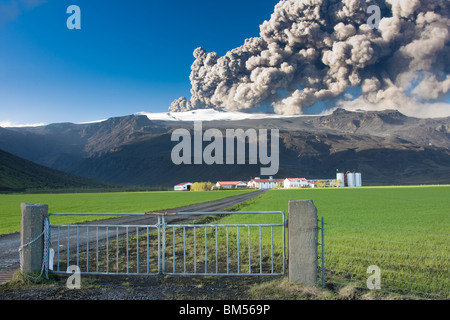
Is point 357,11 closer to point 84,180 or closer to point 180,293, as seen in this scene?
point 84,180

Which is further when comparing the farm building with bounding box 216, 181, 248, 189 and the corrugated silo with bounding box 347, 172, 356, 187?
the corrugated silo with bounding box 347, 172, 356, 187

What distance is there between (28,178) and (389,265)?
148m

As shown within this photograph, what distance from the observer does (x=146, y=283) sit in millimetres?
8109

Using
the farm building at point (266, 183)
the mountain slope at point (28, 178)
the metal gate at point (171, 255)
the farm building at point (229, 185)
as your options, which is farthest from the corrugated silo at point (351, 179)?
the metal gate at point (171, 255)

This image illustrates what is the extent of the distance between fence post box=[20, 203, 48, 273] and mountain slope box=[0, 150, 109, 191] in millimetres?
120162

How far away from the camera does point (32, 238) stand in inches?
326

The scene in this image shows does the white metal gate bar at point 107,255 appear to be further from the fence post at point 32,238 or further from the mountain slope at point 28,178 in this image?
the mountain slope at point 28,178

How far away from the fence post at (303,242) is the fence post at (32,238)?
5.85 metres

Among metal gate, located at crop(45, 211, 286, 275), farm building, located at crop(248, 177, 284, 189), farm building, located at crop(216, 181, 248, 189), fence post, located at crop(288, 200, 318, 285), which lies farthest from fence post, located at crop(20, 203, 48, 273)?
farm building, located at crop(248, 177, 284, 189)

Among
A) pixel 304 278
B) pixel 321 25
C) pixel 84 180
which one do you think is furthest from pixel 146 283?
pixel 321 25

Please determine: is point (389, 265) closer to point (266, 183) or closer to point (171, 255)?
point (171, 255)

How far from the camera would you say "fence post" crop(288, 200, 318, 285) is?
24.6 ft

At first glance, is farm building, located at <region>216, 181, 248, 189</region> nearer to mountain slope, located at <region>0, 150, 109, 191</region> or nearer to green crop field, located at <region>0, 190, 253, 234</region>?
mountain slope, located at <region>0, 150, 109, 191</region>
